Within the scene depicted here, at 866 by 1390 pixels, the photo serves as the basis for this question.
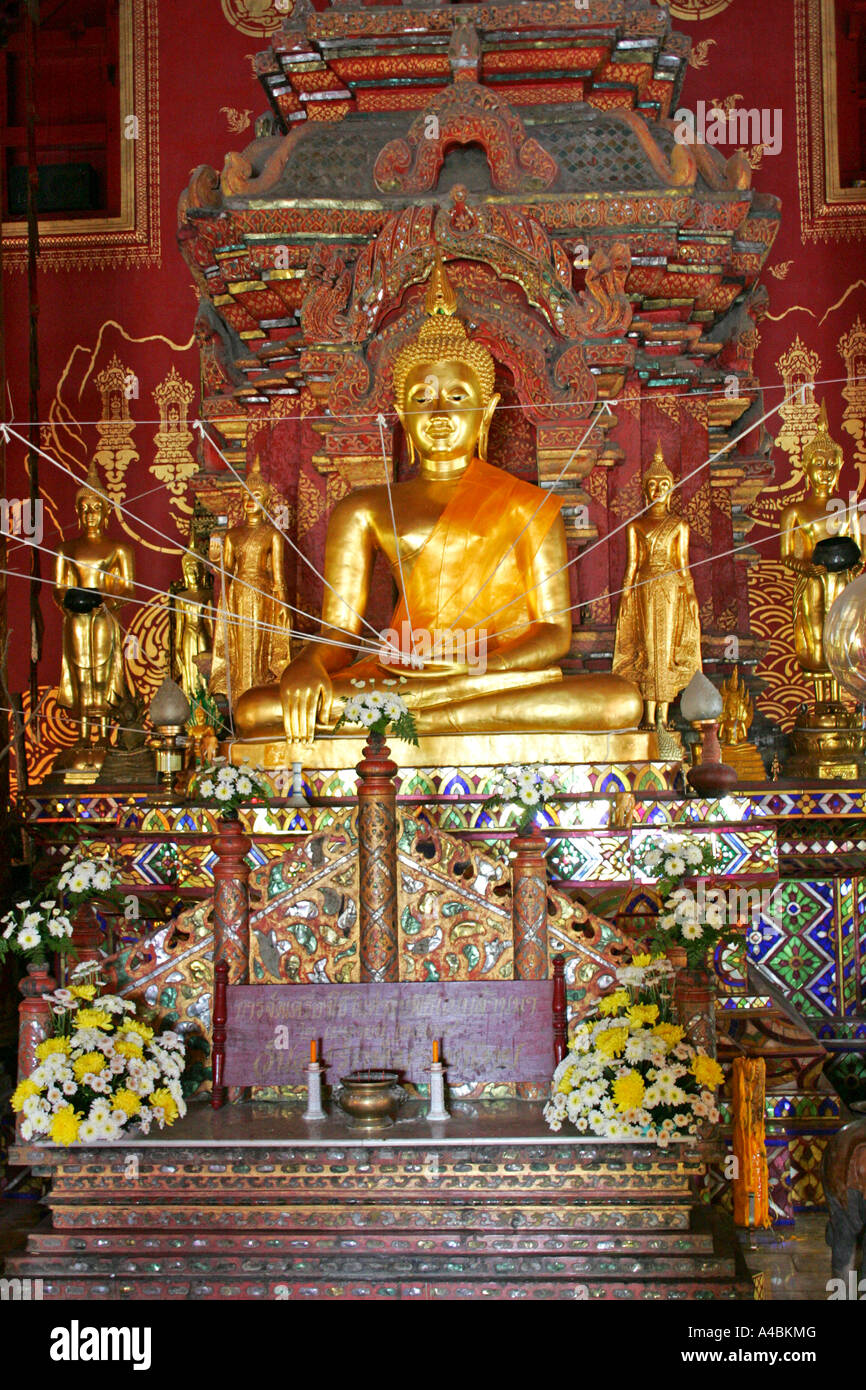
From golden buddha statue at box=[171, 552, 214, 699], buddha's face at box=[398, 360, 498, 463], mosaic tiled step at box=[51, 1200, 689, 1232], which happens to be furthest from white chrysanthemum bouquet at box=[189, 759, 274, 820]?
golden buddha statue at box=[171, 552, 214, 699]

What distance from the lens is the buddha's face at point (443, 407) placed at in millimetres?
7641

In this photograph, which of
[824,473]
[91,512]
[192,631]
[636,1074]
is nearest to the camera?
[636,1074]

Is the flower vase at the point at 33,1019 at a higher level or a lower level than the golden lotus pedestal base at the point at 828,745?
lower

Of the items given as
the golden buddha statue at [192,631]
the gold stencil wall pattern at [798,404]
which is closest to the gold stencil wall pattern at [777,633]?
the gold stencil wall pattern at [798,404]

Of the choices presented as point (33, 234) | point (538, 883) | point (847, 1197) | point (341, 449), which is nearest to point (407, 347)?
point (341, 449)

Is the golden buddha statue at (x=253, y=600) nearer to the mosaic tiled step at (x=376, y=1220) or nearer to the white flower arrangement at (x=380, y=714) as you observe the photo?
the white flower arrangement at (x=380, y=714)

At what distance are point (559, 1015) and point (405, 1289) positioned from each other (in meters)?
1.00

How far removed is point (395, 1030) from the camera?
16.1 ft

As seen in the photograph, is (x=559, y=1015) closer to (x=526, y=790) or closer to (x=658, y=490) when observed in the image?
(x=526, y=790)

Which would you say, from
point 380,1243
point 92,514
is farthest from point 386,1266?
point 92,514

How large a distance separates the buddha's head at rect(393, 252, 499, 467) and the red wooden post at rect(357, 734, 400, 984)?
2.99m

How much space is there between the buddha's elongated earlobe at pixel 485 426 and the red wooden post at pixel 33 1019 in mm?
3948

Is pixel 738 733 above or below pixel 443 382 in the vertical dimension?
below

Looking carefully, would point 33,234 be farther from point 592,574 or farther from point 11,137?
point 592,574
